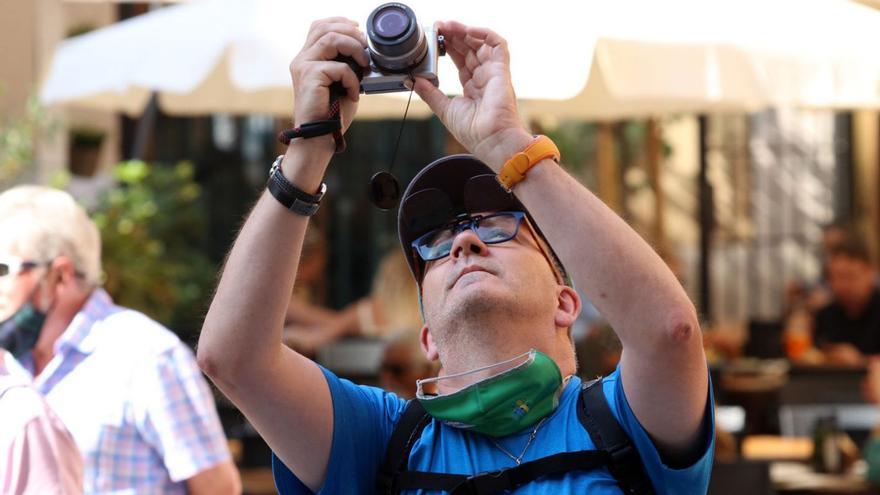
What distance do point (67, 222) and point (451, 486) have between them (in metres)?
1.85

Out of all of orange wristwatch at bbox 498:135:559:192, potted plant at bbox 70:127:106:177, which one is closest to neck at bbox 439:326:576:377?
orange wristwatch at bbox 498:135:559:192

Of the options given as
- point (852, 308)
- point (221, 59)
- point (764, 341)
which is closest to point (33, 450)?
point (221, 59)

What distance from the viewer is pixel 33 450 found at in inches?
109

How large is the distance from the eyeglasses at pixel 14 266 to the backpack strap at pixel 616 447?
1860 millimetres

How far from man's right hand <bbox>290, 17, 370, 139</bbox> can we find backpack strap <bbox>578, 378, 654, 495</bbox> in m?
0.67

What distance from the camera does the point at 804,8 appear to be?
5082mm

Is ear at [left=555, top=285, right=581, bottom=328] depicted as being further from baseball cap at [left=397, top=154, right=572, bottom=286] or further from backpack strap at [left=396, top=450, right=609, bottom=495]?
backpack strap at [left=396, top=450, right=609, bottom=495]

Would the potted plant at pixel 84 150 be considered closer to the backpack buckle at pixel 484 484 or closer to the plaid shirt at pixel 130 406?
the plaid shirt at pixel 130 406

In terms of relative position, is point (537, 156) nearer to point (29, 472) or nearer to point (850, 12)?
point (29, 472)

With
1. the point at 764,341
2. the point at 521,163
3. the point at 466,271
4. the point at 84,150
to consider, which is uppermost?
the point at 521,163

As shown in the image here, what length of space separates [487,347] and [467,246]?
199 millimetres

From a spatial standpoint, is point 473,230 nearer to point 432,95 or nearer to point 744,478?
point 432,95

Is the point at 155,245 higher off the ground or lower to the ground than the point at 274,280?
lower

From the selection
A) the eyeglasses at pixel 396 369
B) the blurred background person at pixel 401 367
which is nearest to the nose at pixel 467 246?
the blurred background person at pixel 401 367
